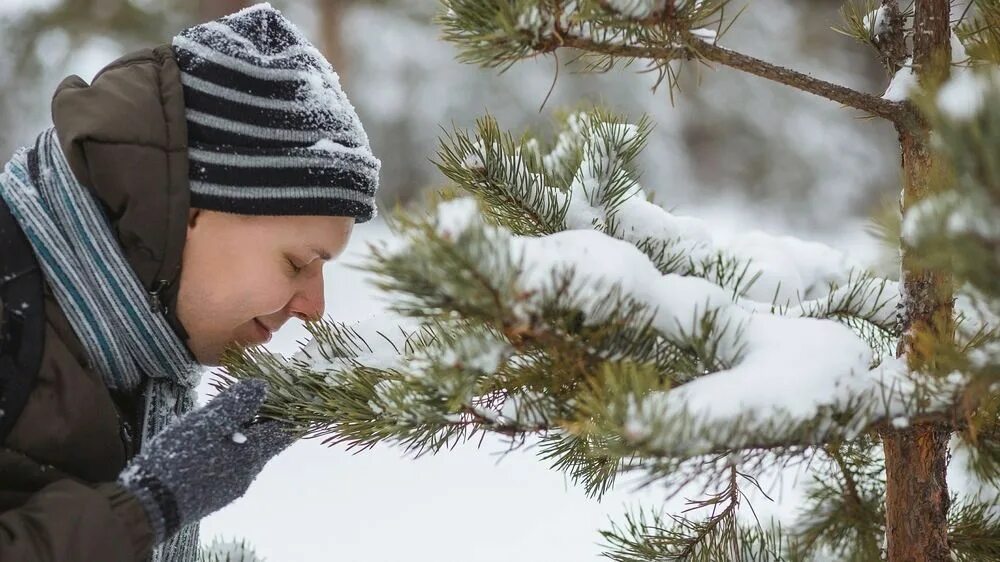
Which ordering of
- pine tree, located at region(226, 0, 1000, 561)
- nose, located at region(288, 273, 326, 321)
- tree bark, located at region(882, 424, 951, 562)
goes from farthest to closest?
1. nose, located at region(288, 273, 326, 321)
2. tree bark, located at region(882, 424, 951, 562)
3. pine tree, located at region(226, 0, 1000, 561)

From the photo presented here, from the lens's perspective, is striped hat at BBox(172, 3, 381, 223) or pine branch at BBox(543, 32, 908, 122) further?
striped hat at BBox(172, 3, 381, 223)

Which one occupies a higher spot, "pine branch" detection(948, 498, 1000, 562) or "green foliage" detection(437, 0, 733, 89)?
"green foliage" detection(437, 0, 733, 89)

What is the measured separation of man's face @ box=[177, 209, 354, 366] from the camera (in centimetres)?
93

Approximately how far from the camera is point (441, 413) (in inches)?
25.5

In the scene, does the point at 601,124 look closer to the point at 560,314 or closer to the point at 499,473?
the point at 560,314

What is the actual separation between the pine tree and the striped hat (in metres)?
0.15

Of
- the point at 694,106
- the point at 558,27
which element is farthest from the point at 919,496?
the point at 694,106

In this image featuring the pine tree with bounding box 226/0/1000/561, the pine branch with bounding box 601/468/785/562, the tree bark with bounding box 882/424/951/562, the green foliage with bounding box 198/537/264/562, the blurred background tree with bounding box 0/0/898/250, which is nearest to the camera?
the pine tree with bounding box 226/0/1000/561

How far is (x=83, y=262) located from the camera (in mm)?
876

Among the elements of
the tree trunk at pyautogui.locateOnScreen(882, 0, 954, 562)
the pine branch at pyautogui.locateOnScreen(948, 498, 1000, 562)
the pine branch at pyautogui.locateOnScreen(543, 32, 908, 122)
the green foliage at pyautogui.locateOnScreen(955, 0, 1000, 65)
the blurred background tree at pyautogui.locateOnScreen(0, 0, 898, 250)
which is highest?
the blurred background tree at pyautogui.locateOnScreen(0, 0, 898, 250)

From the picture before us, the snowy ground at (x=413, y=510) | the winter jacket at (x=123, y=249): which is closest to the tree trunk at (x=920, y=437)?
the winter jacket at (x=123, y=249)

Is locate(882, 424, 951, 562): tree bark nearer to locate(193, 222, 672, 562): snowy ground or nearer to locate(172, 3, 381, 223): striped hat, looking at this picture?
locate(172, 3, 381, 223): striped hat

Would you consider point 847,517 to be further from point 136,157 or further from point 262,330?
point 136,157

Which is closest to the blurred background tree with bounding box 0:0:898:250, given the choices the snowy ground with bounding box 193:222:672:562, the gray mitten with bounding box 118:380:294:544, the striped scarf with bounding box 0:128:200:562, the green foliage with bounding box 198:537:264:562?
the snowy ground with bounding box 193:222:672:562
